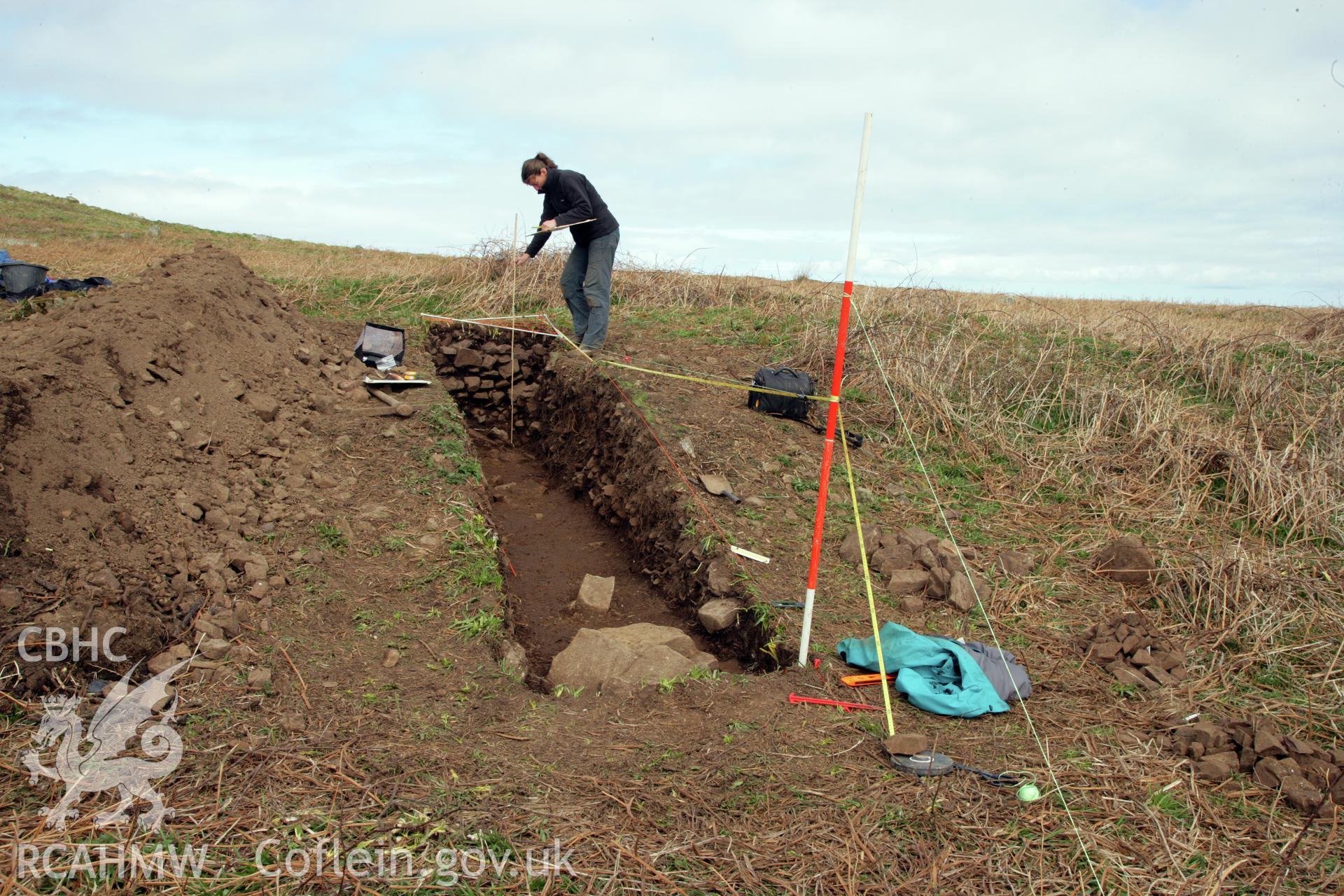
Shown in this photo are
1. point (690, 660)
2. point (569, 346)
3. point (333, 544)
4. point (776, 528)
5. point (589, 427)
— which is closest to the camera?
point (690, 660)

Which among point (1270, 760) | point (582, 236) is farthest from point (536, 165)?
point (1270, 760)

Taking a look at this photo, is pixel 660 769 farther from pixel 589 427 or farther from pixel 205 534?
pixel 589 427

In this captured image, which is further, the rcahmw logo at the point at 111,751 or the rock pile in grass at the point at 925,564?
the rock pile in grass at the point at 925,564

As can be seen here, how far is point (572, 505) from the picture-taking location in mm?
6828

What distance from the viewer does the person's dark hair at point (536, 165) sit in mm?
6953

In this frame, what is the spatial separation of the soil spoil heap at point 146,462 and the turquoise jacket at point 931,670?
2841 mm

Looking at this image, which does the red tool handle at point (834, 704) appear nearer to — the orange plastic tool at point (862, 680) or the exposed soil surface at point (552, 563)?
the orange plastic tool at point (862, 680)

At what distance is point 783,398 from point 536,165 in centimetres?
304

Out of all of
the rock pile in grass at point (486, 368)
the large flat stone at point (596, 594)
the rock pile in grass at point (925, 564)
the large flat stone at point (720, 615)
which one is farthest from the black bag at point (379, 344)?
the rock pile in grass at point (925, 564)

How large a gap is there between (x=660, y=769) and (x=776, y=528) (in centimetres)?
237

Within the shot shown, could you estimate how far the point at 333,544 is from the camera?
4.16 metres

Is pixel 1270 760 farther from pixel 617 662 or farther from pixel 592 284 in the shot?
pixel 592 284

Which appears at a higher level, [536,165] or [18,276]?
[536,165]

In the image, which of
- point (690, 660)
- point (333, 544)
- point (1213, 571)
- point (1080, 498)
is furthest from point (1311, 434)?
point (333, 544)
